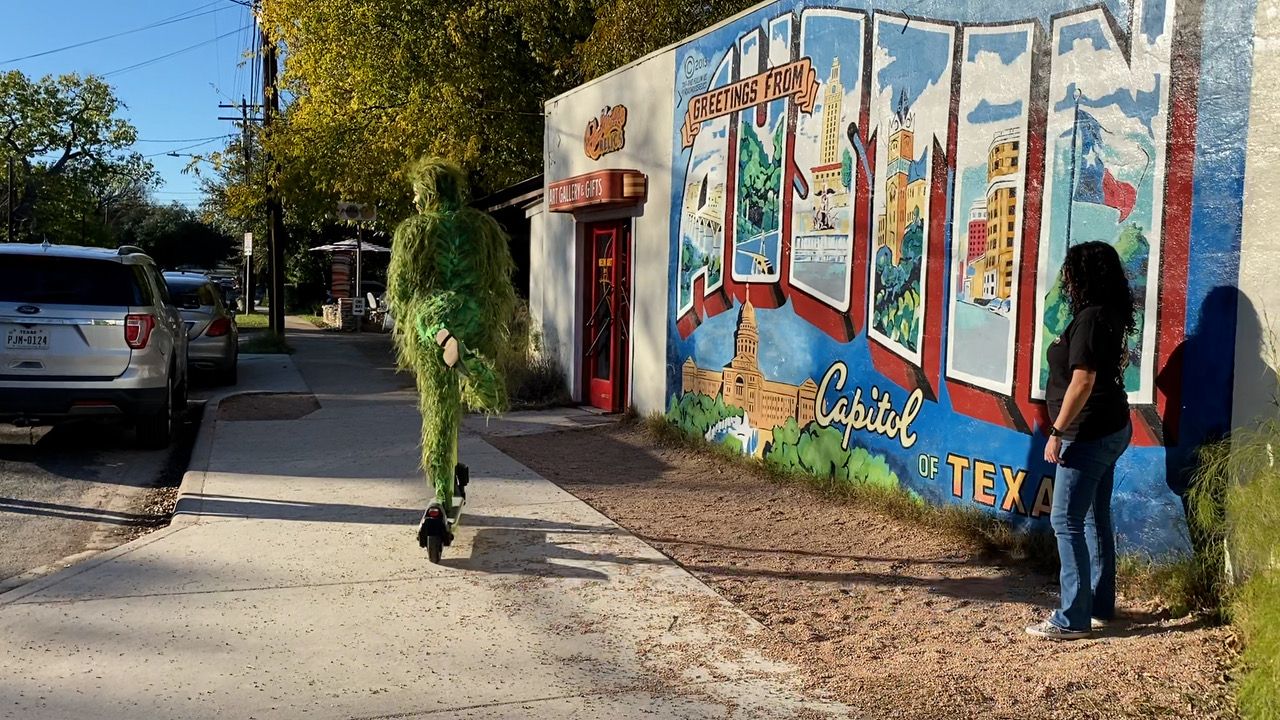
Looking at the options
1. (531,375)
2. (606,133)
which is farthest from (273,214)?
(606,133)

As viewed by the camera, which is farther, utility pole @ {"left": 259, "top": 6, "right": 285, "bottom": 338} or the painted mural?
utility pole @ {"left": 259, "top": 6, "right": 285, "bottom": 338}

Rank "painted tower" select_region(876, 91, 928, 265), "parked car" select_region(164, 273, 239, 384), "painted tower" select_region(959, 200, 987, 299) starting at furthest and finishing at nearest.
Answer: "parked car" select_region(164, 273, 239, 384) < "painted tower" select_region(876, 91, 928, 265) < "painted tower" select_region(959, 200, 987, 299)

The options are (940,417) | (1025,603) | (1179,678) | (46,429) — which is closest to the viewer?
(1179,678)

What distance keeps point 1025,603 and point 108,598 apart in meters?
4.57

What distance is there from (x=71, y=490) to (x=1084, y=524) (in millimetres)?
7316

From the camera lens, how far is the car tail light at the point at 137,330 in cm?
880

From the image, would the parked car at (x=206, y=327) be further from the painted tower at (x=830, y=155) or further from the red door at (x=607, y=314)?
the painted tower at (x=830, y=155)

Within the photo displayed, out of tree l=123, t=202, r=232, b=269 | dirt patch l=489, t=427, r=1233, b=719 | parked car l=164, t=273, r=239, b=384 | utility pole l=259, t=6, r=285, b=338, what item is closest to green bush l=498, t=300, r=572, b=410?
dirt patch l=489, t=427, r=1233, b=719

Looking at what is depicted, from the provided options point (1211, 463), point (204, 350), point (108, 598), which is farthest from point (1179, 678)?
point (204, 350)

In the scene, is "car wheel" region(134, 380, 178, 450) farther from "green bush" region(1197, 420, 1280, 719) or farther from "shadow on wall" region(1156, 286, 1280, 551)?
"green bush" region(1197, 420, 1280, 719)

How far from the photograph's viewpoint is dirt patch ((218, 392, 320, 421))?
38.3 feet

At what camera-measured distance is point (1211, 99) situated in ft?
15.8

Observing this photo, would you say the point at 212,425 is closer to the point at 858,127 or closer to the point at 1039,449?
the point at 858,127

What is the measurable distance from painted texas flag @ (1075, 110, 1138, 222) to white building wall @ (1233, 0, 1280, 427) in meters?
0.61
